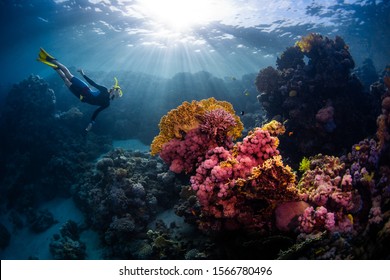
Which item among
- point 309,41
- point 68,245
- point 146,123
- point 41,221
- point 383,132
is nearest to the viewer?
point 383,132

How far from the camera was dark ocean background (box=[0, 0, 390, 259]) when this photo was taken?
671 centimetres

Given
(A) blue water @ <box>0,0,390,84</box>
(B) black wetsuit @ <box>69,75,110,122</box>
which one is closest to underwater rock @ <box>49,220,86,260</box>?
(B) black wetsuit @ <box>69,75,110,122</box>

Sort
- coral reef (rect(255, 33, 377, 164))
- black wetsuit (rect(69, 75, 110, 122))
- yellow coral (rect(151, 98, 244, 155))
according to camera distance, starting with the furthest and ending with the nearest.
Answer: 1. black wetsuit (rect(69, 75, 110, 122))
2. coral reef (rect(255, 33, 377, 164))
3. yellow coral (rect(151, 98, 244, 155))

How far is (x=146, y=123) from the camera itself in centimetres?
2052

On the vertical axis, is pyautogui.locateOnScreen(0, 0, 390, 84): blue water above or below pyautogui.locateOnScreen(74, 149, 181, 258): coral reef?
Result: above

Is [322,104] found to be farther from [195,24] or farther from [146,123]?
[195,24]

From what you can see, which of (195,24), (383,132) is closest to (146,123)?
(195,24)

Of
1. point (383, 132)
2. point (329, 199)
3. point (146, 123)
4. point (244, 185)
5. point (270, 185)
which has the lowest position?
point (146, 123)

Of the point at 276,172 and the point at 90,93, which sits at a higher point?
the point at 276,172

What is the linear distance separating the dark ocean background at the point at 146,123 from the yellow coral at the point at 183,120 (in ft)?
5.38

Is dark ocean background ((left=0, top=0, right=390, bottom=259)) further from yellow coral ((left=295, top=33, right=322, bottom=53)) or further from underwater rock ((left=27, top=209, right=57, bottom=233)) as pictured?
yellow coral ((left=295, top=33, right=322, bottom=53))

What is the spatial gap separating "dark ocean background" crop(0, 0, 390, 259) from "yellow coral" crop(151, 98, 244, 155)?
1.64 m

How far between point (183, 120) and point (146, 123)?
588 inches

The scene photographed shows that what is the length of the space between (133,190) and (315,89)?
7.85 meters
